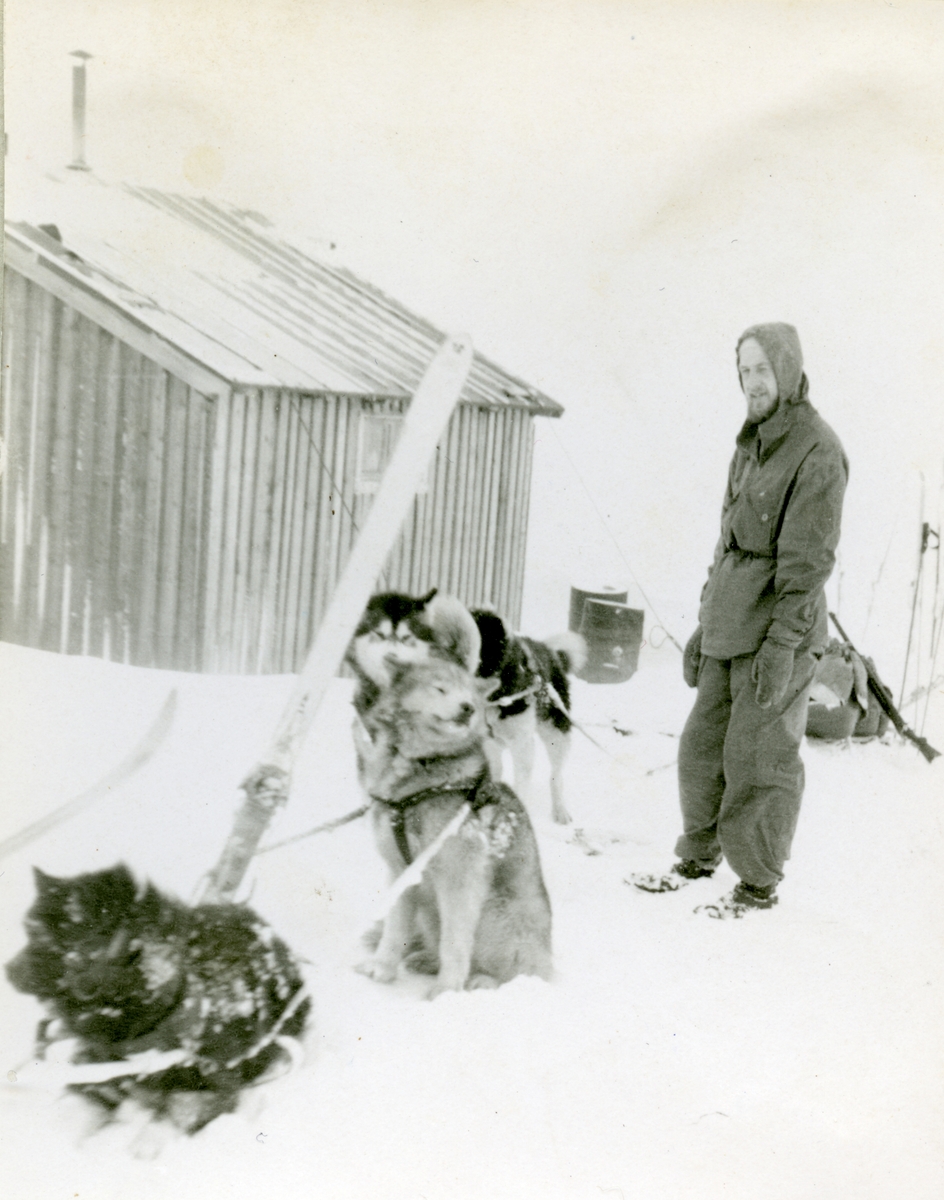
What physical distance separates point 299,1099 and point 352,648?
821mm

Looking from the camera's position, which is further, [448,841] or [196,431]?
[448,841]

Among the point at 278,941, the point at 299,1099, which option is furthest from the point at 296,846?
the point at 299,1099

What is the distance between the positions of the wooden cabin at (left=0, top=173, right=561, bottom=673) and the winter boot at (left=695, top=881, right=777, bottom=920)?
791 mm

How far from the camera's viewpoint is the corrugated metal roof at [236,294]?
1718 mm

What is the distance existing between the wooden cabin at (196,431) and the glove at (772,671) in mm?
575

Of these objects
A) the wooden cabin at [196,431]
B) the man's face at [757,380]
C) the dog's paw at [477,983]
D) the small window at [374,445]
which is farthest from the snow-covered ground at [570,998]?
the man's face at [757,380]

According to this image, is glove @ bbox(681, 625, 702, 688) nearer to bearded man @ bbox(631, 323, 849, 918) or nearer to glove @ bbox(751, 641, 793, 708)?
bearded man @ bbox(631, 323, 849, 918)

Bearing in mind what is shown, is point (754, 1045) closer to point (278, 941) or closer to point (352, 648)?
point (278, 941)

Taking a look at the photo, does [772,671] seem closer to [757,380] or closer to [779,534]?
[779,534]

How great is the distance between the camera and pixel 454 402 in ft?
5.88

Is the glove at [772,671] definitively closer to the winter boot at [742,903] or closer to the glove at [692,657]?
the glove at [692,657]

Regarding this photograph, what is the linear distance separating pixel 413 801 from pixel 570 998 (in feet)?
1.55

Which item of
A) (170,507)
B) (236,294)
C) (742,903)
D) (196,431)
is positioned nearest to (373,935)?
(742,903)

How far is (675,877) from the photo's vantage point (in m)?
1.93
